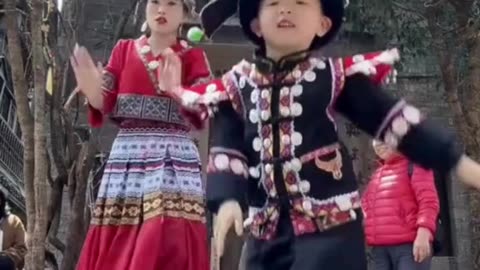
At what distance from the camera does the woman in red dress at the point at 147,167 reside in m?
3.42

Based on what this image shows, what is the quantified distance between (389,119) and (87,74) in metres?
1.48

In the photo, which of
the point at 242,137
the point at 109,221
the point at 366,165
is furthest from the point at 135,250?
the point at 366,165

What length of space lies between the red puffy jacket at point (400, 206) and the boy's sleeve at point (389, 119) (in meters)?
2.00

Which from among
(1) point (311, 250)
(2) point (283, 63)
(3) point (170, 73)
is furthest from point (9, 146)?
(1) point (311, 250)

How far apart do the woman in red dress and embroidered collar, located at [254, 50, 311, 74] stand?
2.20 ft

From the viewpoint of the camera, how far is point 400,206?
183 inches

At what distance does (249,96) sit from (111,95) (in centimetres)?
112

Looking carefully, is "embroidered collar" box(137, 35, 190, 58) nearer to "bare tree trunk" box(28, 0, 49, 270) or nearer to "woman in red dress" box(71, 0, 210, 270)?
"woman in red dress" box(71, 0, 210, 270)

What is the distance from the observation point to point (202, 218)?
11.9ft

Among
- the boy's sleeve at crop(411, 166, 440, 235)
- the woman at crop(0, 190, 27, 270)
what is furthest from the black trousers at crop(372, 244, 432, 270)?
the woman at crop(0, 190, 27, 270)

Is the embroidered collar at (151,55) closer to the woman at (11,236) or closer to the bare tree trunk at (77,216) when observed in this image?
→ the woman at (11,236)

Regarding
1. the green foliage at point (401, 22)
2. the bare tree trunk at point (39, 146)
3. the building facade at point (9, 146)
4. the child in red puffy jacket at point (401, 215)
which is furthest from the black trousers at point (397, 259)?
the building facade at point (9, 146)

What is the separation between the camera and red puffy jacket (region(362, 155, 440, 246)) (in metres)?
4.54

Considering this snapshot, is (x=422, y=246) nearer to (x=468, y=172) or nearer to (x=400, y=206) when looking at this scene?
(x=400, y=206)
